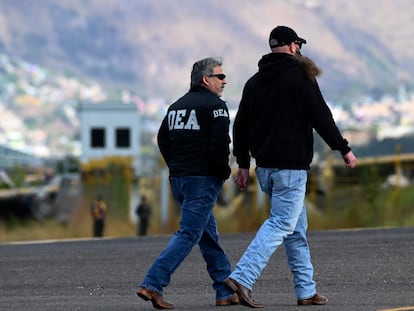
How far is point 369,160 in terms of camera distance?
43.0 meters

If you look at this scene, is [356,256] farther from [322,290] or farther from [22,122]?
[22,122]

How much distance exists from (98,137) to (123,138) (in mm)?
1285

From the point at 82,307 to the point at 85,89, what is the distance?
176m

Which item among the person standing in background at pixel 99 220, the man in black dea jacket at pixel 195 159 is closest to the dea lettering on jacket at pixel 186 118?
the man in black dea jacket at pixel 195 159

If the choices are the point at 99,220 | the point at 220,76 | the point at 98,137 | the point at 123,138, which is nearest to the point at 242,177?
the point at 220,76

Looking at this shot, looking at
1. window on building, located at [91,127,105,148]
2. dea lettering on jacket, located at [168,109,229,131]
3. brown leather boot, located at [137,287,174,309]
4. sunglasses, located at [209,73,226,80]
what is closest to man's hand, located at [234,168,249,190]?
dea lettering on jacket, located at [168,109,229,131]

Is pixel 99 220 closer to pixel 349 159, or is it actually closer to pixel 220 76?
pixel 220 76

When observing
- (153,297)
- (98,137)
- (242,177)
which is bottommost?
(153,297)

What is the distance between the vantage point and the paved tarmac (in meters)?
10.5

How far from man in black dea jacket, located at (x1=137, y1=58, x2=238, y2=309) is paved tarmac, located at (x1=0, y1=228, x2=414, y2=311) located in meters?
0.45

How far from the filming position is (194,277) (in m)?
13.0

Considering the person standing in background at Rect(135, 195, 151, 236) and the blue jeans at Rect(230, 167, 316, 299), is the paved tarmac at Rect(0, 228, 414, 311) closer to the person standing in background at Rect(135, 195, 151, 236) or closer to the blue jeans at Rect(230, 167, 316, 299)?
the blue jeans at Rect(230, 167, 316, 299)

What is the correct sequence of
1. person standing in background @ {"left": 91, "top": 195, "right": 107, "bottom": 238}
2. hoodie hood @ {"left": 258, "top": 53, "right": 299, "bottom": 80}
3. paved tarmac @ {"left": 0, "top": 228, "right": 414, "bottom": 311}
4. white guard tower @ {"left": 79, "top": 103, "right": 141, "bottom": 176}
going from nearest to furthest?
1. hoodie hood @ {"left": 258, "top": 53, "right": 299, "bottom": 80}
2. paved tarmac @ {"left": 0, "top": 228, "right": 414, "bottom": 311}
3. person standing in background @ {"left": 91, "top": 195, "right": 107, "bottom": 238}
4. white guard tower @ {"left": 79, "top": 103, "right": 141, "bottom": 176}

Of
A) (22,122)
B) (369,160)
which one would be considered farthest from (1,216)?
(22,122)
